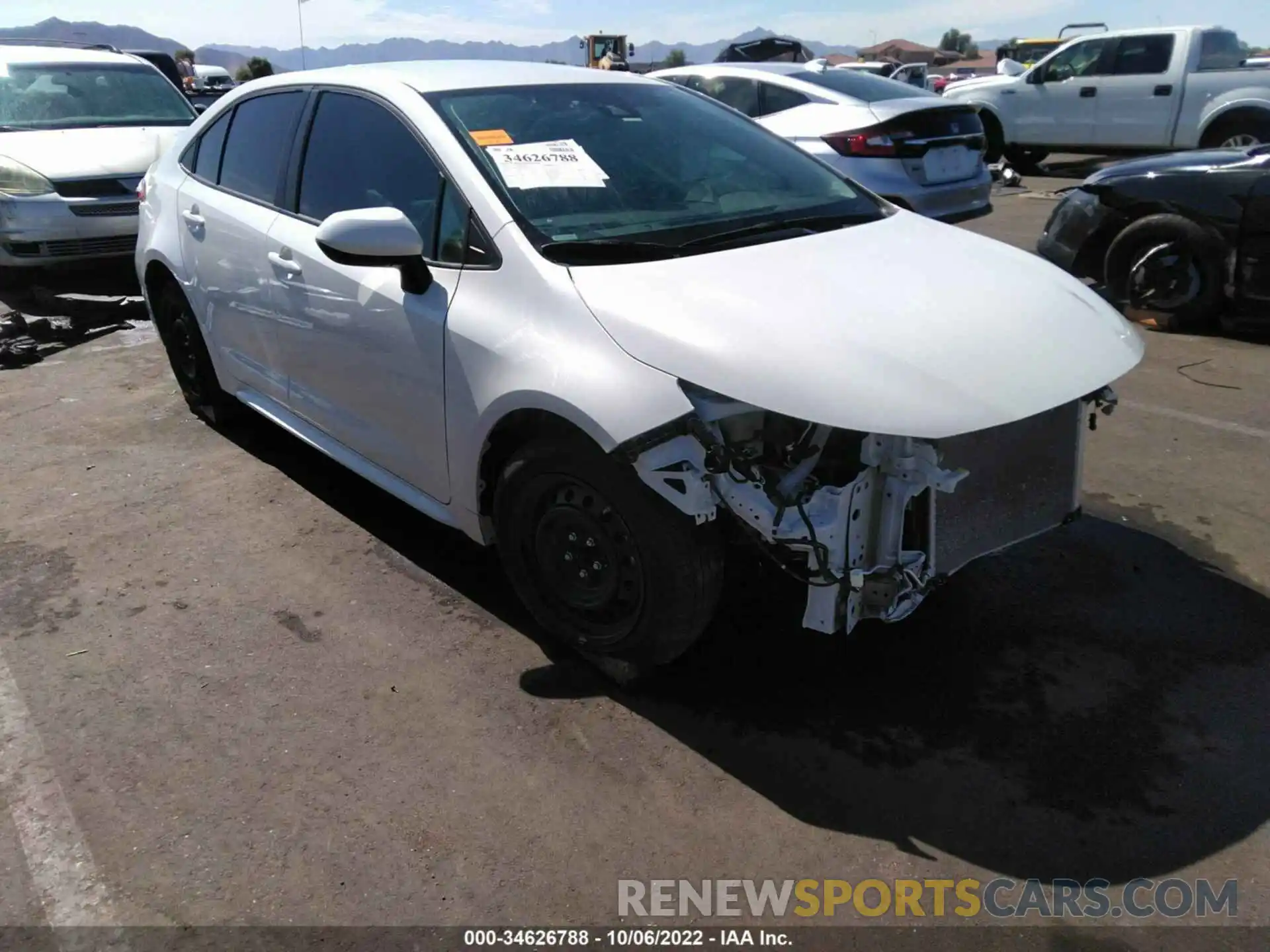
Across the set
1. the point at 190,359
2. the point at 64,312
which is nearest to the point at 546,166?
the point at 190,359

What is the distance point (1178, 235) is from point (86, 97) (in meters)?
8.58

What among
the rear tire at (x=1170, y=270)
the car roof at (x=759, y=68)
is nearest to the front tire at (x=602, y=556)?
the rear tire at (x=1170, y=270)

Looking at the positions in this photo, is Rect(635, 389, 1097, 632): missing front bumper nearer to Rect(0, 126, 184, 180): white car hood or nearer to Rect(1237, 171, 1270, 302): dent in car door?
Rect(1237, 171, 1270, 302): dent in car door

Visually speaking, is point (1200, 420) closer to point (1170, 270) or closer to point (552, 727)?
point (1170, 270)

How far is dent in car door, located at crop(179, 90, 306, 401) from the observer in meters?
4.06

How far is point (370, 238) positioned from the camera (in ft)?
9.78

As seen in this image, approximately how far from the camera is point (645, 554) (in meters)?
2.74

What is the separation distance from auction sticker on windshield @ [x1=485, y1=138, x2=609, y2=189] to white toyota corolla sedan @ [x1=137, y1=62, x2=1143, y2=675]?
0.04ft

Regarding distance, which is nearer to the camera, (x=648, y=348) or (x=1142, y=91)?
(x=648, y=348)

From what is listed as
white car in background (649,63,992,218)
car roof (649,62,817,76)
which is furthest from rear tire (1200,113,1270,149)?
car roof (649,62,817,76)

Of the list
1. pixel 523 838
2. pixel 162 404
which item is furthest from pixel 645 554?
pixel 162 404

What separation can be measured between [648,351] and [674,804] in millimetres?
1151

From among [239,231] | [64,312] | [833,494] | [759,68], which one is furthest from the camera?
[759,68]

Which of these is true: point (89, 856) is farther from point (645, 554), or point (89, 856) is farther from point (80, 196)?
point (80, 196)
